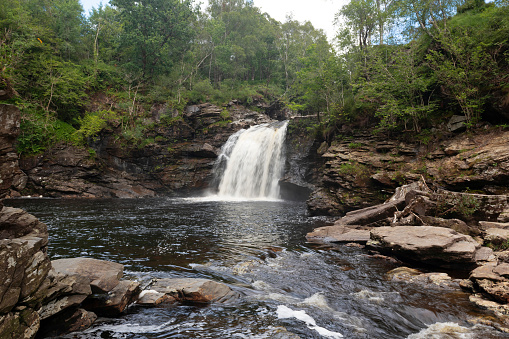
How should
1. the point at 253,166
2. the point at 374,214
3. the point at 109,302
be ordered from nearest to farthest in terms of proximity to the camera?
the point at 109,302 < the point at 374,214 < the point at 253,166

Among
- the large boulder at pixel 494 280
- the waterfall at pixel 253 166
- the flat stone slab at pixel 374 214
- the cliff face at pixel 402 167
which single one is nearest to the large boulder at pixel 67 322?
the large boulder at pixel 494 280

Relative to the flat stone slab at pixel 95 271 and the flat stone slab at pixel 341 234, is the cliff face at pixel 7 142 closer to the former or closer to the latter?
the flat stone slab at pixel 95 271

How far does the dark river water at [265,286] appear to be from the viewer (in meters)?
4.96

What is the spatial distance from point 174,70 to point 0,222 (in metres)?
39.2

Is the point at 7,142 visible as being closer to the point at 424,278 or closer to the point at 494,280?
the point at 424,278

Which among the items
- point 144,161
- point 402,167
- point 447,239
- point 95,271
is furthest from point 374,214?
point 144,161

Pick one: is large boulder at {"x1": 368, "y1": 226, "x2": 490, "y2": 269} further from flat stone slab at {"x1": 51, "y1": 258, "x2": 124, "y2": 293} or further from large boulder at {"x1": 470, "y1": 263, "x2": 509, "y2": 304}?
flat stone slab at {"x1": 51, "y1": 258, "x2": 124, "y2": 293}

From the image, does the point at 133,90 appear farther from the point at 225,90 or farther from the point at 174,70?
the point at 225,90

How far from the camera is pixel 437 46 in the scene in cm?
1705

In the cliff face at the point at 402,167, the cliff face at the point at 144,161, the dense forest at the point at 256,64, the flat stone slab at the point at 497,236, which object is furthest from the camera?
the cliff face at the point at 144,161

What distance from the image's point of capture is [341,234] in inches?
482

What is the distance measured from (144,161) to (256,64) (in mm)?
33722

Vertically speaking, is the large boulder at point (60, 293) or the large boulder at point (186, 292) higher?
the large boulder at point (60, 293)

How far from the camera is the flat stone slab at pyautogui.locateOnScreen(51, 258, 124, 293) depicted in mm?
5273
